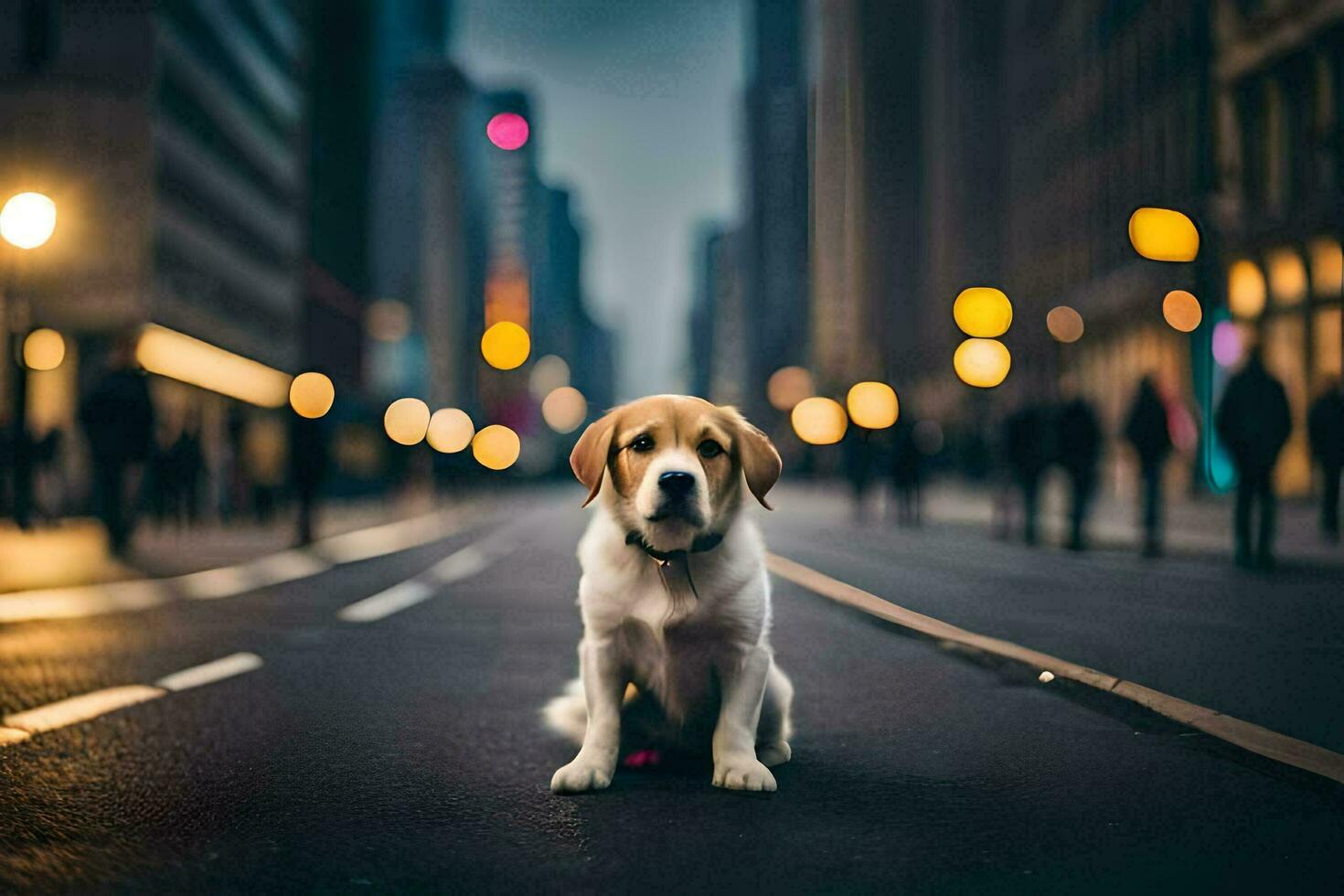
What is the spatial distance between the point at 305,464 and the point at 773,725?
49.7 ft

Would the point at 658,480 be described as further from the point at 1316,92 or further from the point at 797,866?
the point at 1316,92

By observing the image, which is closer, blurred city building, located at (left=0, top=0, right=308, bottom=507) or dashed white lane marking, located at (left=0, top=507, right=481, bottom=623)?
dashed white lane marking, located at (left=0, top=507, right=481, bottom=623)

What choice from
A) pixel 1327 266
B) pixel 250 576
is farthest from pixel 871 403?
pixel 250 576

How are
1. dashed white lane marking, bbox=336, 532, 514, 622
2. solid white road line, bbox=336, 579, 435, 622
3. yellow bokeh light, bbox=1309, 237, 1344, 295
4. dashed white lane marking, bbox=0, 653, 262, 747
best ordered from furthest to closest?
yellow bokeh light, bbox=1309, 237, 1344, 295 → dashed white lane marking, bbox=336, 532, 514, 622 → solid white road line, bbox=336, 579, 435, 622 → dashed white lane marking, bbox=0, 653, 262, 747

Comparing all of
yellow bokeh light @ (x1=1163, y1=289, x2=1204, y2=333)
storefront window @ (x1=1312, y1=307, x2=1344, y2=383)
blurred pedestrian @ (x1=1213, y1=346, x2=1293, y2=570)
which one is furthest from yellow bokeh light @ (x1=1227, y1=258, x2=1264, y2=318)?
blurred pedestrian @ (x1=1213, y1=346, x2=1293, y2=570)

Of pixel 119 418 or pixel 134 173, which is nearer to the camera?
pixel 119 418

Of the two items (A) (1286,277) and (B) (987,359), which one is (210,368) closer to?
(A) (1286,277)

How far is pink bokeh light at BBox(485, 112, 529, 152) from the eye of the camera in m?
25.4

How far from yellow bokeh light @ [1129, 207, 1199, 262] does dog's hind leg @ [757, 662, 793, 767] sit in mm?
13080

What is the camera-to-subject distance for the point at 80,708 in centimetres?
623

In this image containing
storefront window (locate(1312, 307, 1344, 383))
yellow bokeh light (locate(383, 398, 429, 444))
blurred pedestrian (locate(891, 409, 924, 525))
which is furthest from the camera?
yellow bokeh light (locate(383, 398, 429, 444))

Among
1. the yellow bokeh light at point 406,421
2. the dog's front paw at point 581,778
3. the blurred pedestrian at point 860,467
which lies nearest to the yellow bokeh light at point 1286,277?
the blurred pedestrian at point 860,467

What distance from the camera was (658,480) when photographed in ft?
13.8

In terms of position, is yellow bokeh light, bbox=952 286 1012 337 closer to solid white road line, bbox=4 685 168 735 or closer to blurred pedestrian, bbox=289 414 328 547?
blurred pedestrian, bbox=289 414 328 547
